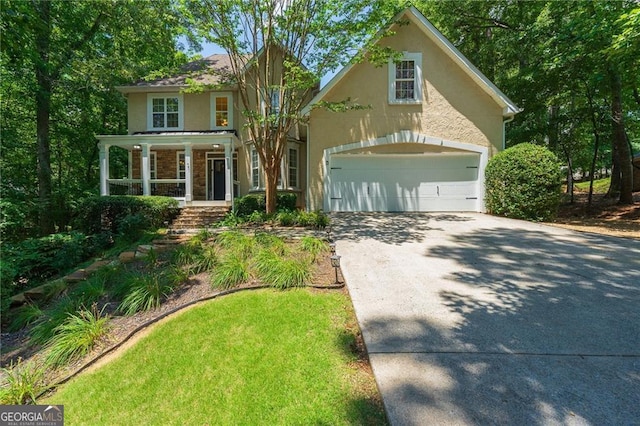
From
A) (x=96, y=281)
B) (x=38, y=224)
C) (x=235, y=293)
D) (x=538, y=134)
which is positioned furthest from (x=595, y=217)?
(x=38, y=224)

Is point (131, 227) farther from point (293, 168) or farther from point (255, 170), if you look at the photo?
point (293, 168)

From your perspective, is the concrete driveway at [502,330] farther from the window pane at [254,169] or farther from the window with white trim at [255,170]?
the window pane at [254,169]

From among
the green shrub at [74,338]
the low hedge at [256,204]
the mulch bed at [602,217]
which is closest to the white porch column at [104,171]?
the low hedge at [256,204]

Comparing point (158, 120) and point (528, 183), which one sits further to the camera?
point (158, 120)

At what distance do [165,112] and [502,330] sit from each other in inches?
609

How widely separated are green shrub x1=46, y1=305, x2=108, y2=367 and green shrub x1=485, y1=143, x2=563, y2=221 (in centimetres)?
1148

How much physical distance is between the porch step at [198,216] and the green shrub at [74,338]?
6745 mm

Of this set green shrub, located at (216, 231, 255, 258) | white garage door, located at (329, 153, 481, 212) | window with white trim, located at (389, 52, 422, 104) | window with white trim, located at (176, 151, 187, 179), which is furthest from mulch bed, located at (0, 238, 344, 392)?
window with white trim, located at (176, 151, 187, 179)

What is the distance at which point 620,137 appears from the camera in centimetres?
1320

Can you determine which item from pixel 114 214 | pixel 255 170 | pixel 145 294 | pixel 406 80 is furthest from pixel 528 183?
pixel 114 214

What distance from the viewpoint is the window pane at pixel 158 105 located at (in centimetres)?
1406

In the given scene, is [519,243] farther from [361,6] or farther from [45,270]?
[45,270]

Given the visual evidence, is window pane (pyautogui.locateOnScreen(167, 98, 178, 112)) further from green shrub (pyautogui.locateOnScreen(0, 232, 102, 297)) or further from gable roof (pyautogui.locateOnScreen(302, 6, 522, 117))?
green shrub (pyautogui.locateOnScreen(0, 232, 102, 297))

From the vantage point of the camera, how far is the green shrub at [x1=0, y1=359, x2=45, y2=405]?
287 centimetres
